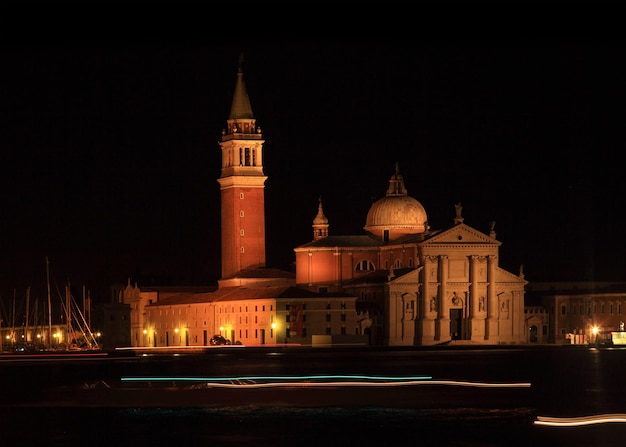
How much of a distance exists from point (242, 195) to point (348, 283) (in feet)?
37.0

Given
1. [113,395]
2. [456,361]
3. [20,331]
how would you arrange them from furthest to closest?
[20,331]
[456,361]
[113,395]

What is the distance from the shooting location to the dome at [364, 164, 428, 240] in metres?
135

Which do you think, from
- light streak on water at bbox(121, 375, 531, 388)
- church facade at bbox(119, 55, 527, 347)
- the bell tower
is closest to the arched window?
church facade at bbox(119, 55, 527, 347)

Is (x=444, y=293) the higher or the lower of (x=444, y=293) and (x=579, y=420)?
the higher

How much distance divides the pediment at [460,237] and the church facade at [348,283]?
0.23 feet

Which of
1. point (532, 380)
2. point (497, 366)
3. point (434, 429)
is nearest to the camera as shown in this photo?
point (434, 429)

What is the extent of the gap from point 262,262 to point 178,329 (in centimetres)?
831

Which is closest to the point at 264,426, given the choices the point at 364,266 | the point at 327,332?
the point at 327,332

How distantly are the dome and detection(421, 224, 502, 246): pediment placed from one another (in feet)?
32.3

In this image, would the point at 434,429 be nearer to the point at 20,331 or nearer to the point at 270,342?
the point at 270,342

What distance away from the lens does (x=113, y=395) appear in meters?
58.4

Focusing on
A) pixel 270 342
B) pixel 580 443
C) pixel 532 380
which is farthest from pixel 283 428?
pixel 270 342

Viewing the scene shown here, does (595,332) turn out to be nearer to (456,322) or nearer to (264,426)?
(456,322)

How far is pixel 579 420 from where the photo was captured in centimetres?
4894
